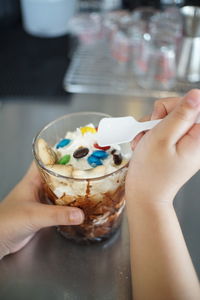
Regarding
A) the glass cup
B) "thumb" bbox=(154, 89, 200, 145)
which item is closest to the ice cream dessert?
the glass cup

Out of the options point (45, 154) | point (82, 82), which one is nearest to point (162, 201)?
point (45, 154)

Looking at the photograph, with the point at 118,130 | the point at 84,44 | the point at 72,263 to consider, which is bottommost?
the point at 72,263

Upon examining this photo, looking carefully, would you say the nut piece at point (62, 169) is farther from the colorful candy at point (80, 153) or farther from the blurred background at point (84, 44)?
the blurred background at point (84, 44)

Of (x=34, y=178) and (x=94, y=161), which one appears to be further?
(x=34, y=178)

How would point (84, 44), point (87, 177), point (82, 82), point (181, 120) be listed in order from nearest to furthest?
1. point (181, 120)
2. point (87, 177)
3. point (82, 82)
4. point (84, 44)

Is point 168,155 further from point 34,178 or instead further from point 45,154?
point 34,178

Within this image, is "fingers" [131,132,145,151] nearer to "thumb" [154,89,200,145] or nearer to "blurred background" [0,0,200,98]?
"thumb" [154,89,200,145]

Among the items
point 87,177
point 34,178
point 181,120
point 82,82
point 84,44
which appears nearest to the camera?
point 181,120
